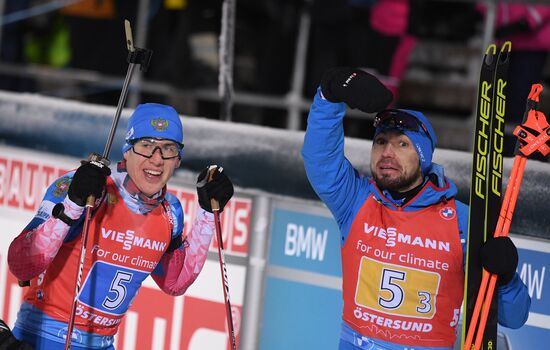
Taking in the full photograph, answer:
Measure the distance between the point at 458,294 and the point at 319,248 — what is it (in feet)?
3.12

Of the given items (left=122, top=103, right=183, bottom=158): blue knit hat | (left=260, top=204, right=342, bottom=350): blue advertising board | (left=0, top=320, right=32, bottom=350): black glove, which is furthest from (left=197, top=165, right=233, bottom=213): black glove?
(left=0, top=320, right=32, bottom=350): black glove

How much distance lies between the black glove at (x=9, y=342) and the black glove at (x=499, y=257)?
1.83 m

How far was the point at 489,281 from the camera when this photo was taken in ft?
11.7

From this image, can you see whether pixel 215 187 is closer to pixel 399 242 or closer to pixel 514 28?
pixel 399 242

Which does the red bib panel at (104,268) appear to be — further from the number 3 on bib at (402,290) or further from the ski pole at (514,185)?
the ski pole at (514,185)

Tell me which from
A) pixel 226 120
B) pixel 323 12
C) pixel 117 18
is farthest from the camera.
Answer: pixel 117 18

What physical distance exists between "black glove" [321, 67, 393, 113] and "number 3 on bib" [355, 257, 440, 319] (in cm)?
Result: 67

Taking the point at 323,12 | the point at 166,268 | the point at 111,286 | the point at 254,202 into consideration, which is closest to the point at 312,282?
the point at 254,202

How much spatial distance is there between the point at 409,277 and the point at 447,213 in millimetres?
312

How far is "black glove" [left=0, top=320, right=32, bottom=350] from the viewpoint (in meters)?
3.53

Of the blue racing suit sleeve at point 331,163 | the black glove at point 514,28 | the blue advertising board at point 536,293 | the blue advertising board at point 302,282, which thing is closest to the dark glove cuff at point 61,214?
the blue racing suit sleeve at point 331,163

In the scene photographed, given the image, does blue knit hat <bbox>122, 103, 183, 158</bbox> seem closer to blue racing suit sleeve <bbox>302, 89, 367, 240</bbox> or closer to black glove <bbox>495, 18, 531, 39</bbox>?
blue racing suit sleeve <bbox>302, 89, 367, 240</bbox>

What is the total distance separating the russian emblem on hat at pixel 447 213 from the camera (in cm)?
371

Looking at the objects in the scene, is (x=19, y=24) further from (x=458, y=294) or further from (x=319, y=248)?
(x=458, y=294)
